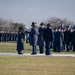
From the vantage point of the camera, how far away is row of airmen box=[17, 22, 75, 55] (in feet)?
75.5

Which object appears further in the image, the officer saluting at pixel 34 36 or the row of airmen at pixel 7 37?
the row of airmen at pixel 7 37

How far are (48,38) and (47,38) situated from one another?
0.19 ft

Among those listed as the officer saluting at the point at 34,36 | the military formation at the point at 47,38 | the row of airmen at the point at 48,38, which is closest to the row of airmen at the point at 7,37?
the military formation at the point at 47,38

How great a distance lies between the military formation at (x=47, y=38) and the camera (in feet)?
75.6

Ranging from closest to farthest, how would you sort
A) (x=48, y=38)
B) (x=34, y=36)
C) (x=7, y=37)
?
(x=48, y=38) → (x=34, y=36) → (x=7, y=37)

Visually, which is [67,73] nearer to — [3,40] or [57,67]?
[57,67]

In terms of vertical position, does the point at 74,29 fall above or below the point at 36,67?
above

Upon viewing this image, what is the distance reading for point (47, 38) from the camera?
2298 centimetres

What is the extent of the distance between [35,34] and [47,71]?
9057mm

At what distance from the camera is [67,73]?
45.8 ft

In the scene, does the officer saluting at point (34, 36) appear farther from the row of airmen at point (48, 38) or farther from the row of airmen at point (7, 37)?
the row of airmen at point (7, 37)

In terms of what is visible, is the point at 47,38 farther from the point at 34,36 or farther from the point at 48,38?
the point at 34,36

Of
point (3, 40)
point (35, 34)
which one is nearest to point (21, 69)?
point (35, 34)

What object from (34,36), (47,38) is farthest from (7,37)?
(47,38)
